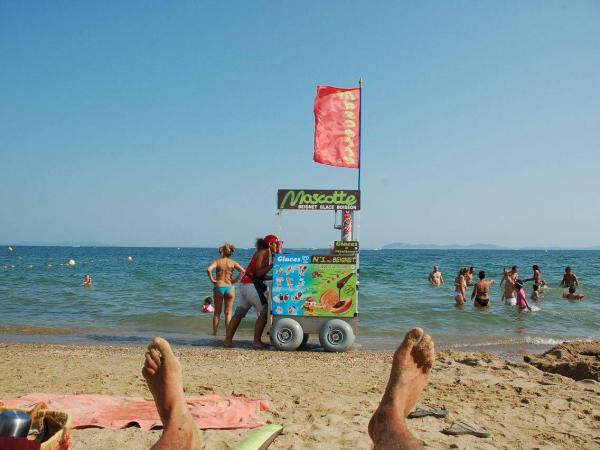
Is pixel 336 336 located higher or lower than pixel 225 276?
lower

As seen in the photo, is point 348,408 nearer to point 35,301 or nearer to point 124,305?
point 124,305

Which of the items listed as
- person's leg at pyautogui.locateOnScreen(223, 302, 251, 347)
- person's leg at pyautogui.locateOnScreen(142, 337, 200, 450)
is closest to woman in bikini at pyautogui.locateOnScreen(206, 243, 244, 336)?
person's leg at pyautogui.locateOnScreen(223, 302, 251, 347)

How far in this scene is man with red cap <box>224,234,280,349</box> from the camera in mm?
7582

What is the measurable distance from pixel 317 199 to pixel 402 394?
4.85 meters

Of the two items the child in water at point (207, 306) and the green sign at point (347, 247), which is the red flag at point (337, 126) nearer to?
the green sign at point (347, 247)

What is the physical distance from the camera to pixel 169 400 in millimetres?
2609

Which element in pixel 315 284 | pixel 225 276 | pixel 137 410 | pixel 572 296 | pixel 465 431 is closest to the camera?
pixel 465 431

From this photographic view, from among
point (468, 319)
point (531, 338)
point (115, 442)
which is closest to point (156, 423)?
point (115, 442)

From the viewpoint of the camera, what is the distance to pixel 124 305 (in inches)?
530

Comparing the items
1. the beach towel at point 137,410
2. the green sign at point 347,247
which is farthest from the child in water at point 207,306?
the beach towel at point 137,410

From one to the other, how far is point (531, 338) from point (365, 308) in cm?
447

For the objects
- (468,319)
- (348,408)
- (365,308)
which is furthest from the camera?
(365,308)

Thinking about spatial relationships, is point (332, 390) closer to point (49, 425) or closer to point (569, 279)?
point (49, 425)

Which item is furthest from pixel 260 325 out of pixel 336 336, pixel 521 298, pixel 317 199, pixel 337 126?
pixel 521 298
